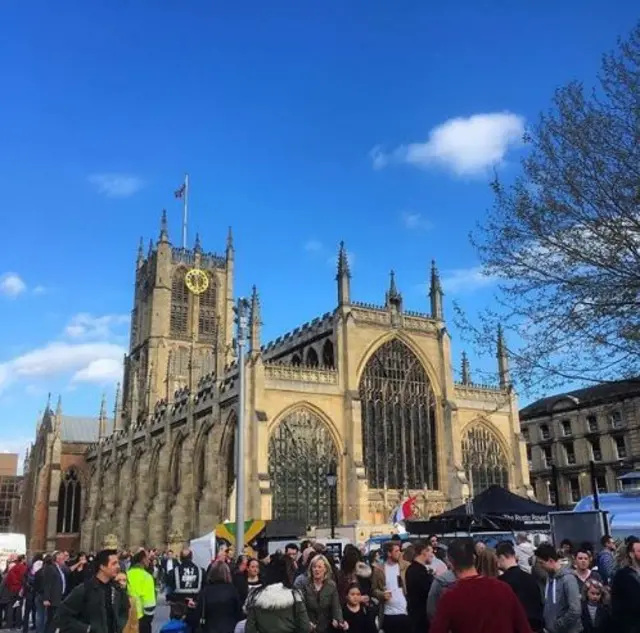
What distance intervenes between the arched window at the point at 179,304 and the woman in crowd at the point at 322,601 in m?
64.3

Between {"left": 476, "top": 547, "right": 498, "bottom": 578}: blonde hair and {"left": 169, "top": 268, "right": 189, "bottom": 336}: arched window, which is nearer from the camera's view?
A: {"left": 476, "top": 547, "right": 498, "bottom": 578}: blonde hair

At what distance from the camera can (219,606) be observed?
23.9 ft

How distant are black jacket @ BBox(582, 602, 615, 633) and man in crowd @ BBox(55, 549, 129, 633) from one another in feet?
13.5

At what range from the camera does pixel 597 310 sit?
1109cm

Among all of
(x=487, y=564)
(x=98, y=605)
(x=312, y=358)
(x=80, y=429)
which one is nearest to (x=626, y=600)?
(x=487, y=564)

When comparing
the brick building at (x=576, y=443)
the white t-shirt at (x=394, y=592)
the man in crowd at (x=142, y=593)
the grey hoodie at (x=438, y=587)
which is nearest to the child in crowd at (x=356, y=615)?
the white t-shirt at (x=394, y=592)

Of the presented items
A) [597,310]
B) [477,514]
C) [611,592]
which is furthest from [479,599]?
[477,514]

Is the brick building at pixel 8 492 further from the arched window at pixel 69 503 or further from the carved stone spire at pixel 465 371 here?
the carved stone spire at pixel 465 371

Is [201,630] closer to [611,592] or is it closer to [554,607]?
[554,607]

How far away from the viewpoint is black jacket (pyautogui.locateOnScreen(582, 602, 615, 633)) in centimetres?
600

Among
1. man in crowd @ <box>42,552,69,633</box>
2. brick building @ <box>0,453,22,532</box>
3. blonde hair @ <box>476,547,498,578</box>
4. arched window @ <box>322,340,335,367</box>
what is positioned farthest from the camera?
brick building @ <box>0,453,22,532</box>

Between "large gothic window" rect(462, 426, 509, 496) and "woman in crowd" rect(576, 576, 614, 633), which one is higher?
"large gothic window" rect(462, 426, 509, 496)

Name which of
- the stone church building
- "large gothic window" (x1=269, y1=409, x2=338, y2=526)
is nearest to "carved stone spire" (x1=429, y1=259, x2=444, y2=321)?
the stone church building

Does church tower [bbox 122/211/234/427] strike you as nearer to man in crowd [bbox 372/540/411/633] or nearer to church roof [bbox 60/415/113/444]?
church roof [bbox 60/415/113/444]
